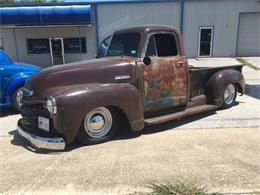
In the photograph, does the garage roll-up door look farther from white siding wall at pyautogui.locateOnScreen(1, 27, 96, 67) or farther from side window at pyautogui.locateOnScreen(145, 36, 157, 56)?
side window at pyautogui.locateOnScreen(145, 36, 157, 56)

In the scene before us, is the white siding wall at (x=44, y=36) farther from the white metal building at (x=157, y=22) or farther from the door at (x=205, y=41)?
the door at (x=205, y=41)

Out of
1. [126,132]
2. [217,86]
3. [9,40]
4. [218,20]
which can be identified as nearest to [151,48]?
[126,132]

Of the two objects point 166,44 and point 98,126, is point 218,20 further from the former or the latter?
point 98,126

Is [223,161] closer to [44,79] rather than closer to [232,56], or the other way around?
[44,79]

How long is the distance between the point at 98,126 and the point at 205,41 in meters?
17.6

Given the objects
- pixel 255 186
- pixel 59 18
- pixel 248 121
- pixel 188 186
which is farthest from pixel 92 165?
pixel 59 18

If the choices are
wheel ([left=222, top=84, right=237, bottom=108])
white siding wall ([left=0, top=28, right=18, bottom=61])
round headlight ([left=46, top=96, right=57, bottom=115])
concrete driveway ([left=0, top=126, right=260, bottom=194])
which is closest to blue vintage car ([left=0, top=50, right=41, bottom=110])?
concrete driveway ([left=0, top=126, right=260, bottom=194])

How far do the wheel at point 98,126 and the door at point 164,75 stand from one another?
2.58 feet

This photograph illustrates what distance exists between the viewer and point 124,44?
5.75 metres

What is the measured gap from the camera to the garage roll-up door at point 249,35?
67.4ft

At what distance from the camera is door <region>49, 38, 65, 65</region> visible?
68.6 ft

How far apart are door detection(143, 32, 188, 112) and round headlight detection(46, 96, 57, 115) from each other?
1801 mm

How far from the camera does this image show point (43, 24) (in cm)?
1936

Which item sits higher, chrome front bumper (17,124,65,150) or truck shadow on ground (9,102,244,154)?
chrome front bumper (17,124,65,150)
